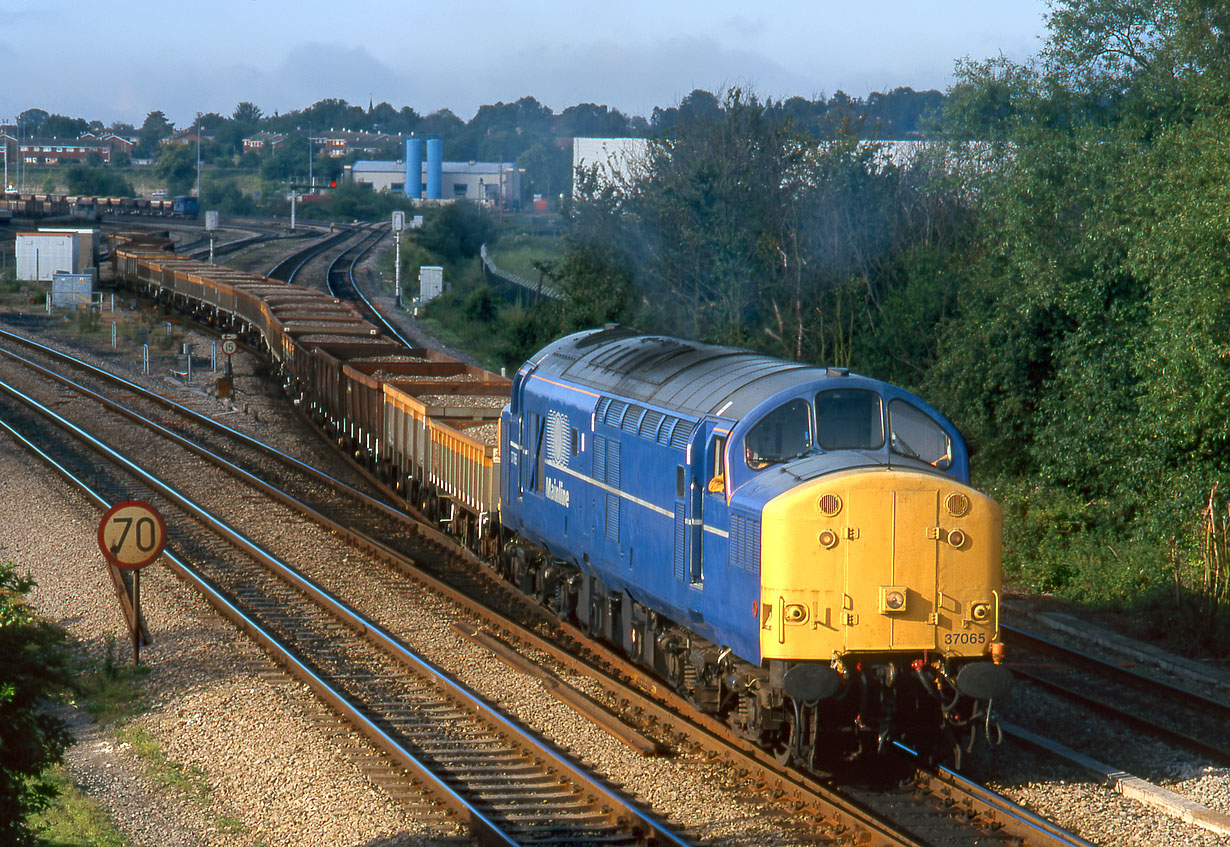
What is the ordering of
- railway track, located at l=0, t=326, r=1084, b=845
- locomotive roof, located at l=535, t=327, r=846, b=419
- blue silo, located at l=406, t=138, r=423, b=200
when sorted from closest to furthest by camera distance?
railway track, located at l=0, t=326, r=1084, b=845, locomotive roof, located at l=535, t=327, r=846, b=419, blue silo, located at l=406, t=138, r=423, b=200

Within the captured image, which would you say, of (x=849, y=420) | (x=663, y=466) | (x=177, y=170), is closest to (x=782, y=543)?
(x=849, y=420)

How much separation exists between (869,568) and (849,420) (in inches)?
54.4

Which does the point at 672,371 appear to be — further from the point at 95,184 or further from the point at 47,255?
the point at 95,184

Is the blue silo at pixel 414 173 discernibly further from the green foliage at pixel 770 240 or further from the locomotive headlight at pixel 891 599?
the locomotive headlight at pixel 891 599

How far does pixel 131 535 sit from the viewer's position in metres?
14.9

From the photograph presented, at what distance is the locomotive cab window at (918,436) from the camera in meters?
11.1

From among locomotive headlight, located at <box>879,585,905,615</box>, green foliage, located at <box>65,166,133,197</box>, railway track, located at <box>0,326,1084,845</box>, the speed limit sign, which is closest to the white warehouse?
green foliage, located at <box>65,166,133,197</box>

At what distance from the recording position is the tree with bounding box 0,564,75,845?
360 inches

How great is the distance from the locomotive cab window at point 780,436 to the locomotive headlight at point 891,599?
1.34 meters

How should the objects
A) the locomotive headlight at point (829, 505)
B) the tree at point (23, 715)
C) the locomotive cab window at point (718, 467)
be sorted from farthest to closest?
the locomotive cab window at point (718, 467) < the locomotive headlight at point (829, 505) < the tree at point (23, 715)

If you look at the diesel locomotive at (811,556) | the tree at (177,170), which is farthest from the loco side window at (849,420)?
the tree at (177,170)

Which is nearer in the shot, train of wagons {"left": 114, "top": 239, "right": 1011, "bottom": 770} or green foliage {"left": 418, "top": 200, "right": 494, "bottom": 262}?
train of wagons {"left": 114, "top": 239, "right": 1011, "bottom": 770}

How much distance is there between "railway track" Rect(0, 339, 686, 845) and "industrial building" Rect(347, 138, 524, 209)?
110374 millimetres

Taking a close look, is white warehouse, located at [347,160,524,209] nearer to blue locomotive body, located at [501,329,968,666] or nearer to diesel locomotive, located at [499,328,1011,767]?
blue locomotive body, located at [501,329,968,666]
